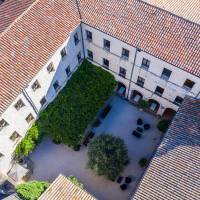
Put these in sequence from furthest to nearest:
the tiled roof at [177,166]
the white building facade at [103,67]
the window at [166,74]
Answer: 1. the window at [166,74]
2. the white building facade at [103,67]
3. the tiled roof at [177,166]

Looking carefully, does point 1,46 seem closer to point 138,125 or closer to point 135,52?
point 135,52

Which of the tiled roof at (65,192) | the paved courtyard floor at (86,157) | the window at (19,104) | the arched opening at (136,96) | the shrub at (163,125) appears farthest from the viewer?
the arched opening at (136,96)

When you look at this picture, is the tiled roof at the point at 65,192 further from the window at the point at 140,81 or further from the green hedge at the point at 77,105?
the window at the point at 140,81

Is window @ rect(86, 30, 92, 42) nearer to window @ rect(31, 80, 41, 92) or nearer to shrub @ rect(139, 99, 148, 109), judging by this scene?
window @ rect(31, 80, 41, 92)

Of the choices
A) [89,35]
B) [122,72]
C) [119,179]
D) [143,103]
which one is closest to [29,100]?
[89,35]

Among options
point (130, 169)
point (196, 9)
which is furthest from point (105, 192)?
point (196, 9)

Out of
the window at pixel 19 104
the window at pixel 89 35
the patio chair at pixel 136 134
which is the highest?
the window at pixel 89 35

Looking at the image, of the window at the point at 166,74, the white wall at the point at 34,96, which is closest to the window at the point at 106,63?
the white wall at the point at 34,96

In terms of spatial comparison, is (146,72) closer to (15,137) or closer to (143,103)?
(143,103)
